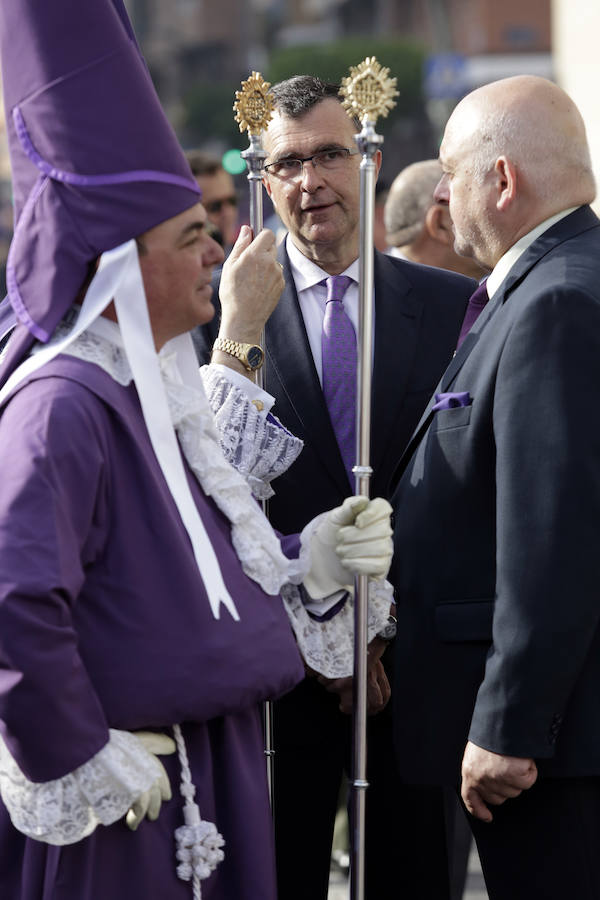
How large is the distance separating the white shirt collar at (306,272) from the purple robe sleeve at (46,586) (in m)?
1.46

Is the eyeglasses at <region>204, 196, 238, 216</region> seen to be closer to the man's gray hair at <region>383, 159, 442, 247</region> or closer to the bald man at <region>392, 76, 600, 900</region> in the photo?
the man's gray hair at <region>383, 159, 442, 247</region>

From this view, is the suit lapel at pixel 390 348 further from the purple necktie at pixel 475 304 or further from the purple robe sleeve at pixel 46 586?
the purple robe sleeve at pixel 46 586

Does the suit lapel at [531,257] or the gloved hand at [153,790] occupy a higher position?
the suit lapel at [531,257]

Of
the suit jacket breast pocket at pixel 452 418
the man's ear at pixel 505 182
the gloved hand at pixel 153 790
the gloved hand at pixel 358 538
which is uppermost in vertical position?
the man's ear at pixel 505 182

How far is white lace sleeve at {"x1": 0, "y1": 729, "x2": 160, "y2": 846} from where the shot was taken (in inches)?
86.8

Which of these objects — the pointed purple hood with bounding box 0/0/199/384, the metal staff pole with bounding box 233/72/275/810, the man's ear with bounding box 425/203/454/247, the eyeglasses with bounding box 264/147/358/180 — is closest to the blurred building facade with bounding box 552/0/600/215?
the man's ear with bounding box 425/203/454/247

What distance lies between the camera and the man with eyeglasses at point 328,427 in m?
3.37

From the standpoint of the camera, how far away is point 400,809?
3.43 metres

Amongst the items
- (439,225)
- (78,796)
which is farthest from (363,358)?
(439,225)

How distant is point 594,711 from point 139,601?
96 cm

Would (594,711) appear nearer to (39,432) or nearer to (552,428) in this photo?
(552,428)

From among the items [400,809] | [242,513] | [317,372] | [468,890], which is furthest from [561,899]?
[468,890]

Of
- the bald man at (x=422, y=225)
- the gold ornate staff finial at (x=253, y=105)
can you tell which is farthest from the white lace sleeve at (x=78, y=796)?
the bald man at (x=422, y=225)

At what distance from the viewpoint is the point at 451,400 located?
2.88 m
